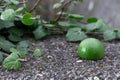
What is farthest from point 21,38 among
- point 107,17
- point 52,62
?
point 107,17

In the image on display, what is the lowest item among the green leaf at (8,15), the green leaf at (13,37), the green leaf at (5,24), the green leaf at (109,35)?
the green leaf at (109,35)

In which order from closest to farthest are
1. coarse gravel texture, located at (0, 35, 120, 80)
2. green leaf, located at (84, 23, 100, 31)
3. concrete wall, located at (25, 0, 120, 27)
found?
coarse gravel texture, located at (0, 35, 120, 80)
green leaf, located at (84, 23, 100, 31)
concrete wall, located at (25, 0, 120, 27)

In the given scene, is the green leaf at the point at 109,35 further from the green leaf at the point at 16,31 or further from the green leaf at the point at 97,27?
the green leaf at the point at 16,31

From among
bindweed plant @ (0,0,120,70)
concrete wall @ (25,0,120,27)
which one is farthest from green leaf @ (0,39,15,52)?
concrete wall @ (25,0,120,27)

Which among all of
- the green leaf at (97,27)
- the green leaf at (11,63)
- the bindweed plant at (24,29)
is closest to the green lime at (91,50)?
the bindweed plant at (24,29)

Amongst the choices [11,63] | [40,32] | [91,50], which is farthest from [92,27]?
[11,63]

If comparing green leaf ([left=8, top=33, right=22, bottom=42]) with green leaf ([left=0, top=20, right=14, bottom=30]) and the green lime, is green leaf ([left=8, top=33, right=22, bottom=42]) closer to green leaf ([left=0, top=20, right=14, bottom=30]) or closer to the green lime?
green leaf ([left=0, top=20, right=14, bottom=30])

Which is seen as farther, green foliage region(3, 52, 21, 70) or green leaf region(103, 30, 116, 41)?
green leaf region(103, 30, 116, 41)
